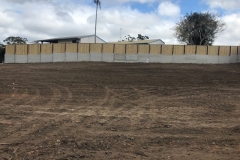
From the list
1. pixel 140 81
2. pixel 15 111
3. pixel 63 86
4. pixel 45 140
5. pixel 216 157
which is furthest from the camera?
→ pixel 140 81

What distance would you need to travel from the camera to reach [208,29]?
50.8 m

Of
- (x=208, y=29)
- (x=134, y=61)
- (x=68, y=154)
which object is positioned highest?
(x=208, y=29)

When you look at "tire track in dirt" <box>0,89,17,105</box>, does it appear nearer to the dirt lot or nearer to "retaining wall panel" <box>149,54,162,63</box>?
the dirt lot

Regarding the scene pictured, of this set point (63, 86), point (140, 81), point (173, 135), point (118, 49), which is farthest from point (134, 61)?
point (173, 135)

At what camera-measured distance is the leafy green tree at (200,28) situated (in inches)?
1998

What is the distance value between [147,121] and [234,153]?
3327mm

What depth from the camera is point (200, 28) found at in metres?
50.8

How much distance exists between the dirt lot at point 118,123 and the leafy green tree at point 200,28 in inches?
1416

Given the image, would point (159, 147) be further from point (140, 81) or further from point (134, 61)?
point (134, 61)

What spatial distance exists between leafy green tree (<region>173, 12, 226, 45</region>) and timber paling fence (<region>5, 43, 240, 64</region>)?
1613 centimetres

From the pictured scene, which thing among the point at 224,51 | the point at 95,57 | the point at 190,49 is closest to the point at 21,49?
the point at 95,57

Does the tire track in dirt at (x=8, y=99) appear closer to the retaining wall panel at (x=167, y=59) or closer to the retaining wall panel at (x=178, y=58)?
the retaining wall panel at (x=167, y=59)

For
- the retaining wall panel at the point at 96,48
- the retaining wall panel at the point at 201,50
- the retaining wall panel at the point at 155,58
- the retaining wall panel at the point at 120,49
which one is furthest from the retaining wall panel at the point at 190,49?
the retaining wall panel at the point at 96,48

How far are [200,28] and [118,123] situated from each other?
4611 cm
